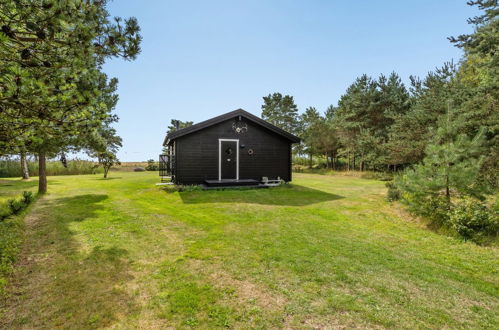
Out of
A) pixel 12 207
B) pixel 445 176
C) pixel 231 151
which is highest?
pixel 231 151

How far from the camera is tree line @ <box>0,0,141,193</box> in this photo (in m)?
2.34

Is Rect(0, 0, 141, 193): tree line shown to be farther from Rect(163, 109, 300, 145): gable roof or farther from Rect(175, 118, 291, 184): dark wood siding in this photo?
Rect(175, 118, 291, 184): dark wood siding

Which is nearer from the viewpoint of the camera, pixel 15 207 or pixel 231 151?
pixel 15 207

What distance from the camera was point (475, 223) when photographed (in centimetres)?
497

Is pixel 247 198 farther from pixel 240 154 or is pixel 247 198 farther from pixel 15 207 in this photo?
pixel 15 207

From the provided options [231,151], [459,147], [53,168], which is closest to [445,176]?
[459,147]

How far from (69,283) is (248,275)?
2.52 m

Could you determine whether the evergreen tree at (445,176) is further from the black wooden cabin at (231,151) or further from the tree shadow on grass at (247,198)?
the black wooden cabin at (231,151)

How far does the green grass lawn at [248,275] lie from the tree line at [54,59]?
92.2 inches

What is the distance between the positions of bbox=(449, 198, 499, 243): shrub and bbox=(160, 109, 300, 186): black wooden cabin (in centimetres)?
854

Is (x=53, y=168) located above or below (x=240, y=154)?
below

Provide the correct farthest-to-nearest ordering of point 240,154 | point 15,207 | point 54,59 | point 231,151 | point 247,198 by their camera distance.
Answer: point 240,154 → point 231,151 → point 247,198 → point 15,207 → point 54,59

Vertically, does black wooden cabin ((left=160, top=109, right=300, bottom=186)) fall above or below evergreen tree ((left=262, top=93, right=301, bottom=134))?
below

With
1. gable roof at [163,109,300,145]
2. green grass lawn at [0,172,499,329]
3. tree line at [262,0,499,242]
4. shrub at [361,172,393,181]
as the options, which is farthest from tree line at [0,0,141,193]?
shrub at [361,172,393,181]
